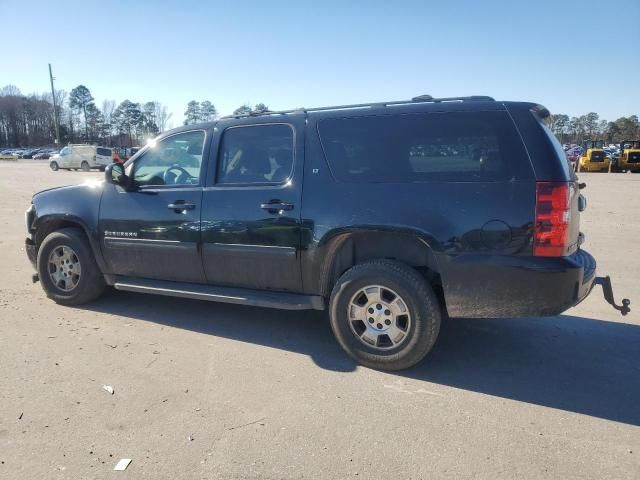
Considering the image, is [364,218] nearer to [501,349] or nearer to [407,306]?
[407,306]

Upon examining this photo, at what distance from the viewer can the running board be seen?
13.0ft

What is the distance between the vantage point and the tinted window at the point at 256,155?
159 inches

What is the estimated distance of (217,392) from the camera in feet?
10.9

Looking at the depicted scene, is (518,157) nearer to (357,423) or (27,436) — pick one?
(357,423)

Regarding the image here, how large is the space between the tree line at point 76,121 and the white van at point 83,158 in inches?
3066

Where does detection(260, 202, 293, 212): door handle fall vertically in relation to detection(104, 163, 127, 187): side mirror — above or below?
below

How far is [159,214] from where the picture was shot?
4.48m

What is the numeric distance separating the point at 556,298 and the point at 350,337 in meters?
1.52

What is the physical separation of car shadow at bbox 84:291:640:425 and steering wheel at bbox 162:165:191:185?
1393mm

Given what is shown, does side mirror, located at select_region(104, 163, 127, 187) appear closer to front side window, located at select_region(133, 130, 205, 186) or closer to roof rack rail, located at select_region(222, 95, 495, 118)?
front side window, located at select_region(133, 130, 205, 186)

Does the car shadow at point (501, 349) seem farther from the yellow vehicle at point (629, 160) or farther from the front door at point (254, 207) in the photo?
the yellow vehicle at point (629, 160)

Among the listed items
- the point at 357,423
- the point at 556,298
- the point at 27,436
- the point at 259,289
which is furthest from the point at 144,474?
the point at 556,298

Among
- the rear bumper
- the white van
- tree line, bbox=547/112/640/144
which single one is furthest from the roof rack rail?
tree line, bbox=547/112/640/144

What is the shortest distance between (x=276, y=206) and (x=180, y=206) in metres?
1.04
